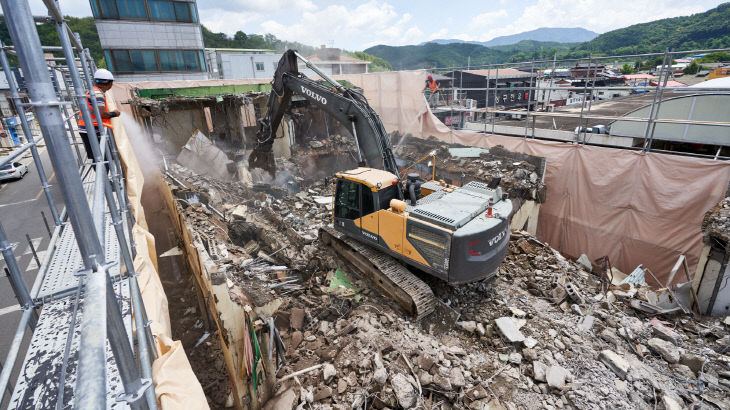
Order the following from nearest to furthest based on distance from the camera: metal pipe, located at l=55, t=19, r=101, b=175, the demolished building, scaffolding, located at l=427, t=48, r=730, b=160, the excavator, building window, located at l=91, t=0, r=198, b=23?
1. metal pipe, located at l=55, t=19, r=101, b=175
2. the demolished building
3. the excavator
4. scaffolding, located at l=427, t=48, r=730, b=160
5. building window, located at l=91, t=0, r=198, b=23

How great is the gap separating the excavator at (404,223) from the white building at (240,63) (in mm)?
28536

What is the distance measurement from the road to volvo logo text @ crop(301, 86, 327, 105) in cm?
633

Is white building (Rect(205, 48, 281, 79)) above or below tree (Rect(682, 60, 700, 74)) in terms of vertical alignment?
above

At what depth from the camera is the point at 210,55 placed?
3253cm

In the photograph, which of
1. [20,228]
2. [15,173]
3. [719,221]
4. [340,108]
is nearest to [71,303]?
[340,108]

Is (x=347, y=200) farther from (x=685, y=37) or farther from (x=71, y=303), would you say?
(x=685, y=37)

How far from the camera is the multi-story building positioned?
21062 mm

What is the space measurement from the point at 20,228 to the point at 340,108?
31.1 feet

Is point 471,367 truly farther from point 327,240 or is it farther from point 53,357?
point 53,357

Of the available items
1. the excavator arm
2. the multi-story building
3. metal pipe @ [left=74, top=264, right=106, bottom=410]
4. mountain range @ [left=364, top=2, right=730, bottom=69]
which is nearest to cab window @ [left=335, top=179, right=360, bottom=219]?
the excavator arm

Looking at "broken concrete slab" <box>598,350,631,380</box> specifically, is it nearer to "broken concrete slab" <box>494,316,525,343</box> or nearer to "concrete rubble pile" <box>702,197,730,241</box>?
"broken concrete slab" <box>494,316,525,343</box>

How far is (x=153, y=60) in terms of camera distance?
74.4 ft

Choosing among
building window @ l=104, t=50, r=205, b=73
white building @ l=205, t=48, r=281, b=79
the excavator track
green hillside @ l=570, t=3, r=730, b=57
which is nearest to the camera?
the excavator track

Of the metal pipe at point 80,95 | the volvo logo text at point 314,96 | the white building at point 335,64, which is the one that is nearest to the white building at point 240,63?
the white building at point 335,64
